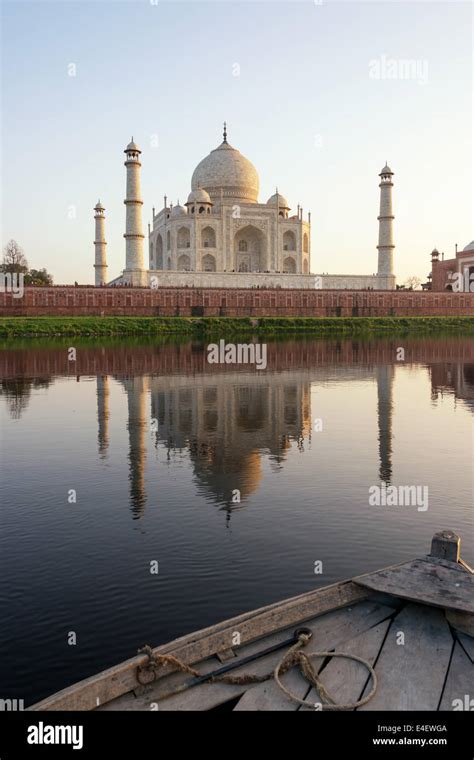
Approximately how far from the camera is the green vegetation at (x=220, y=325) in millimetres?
42875

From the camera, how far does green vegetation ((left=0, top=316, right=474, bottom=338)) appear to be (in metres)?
42.9

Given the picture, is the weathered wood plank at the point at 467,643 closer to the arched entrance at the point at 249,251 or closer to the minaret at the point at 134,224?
the minaret at the point at 134,224

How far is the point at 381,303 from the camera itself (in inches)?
2240

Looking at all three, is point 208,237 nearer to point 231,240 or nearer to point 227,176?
point 231,240

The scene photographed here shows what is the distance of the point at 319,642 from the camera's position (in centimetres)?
421

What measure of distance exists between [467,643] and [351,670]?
0.82m

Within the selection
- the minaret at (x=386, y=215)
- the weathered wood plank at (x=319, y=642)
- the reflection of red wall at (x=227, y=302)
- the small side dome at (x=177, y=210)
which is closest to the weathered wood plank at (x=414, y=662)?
the weathered wood plank at (x=319, y=642)

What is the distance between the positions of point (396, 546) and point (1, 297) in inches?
1737

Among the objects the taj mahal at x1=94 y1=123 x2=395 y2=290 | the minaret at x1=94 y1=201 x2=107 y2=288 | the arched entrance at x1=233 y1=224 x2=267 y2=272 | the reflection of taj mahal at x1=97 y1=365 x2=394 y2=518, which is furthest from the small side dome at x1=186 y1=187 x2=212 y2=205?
the reflection of taj mahal at x1=97 y1=365 x2=394 y2=518

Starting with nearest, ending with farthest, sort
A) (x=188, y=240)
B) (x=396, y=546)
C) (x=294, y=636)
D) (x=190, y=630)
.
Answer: (x=294, y=636), (x=190, y=630), (x=396, y=546), (x=188, y=240)

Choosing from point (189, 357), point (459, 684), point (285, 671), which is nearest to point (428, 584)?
point (459, 684)

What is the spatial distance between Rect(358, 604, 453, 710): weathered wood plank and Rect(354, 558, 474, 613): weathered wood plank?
4.5 inches
